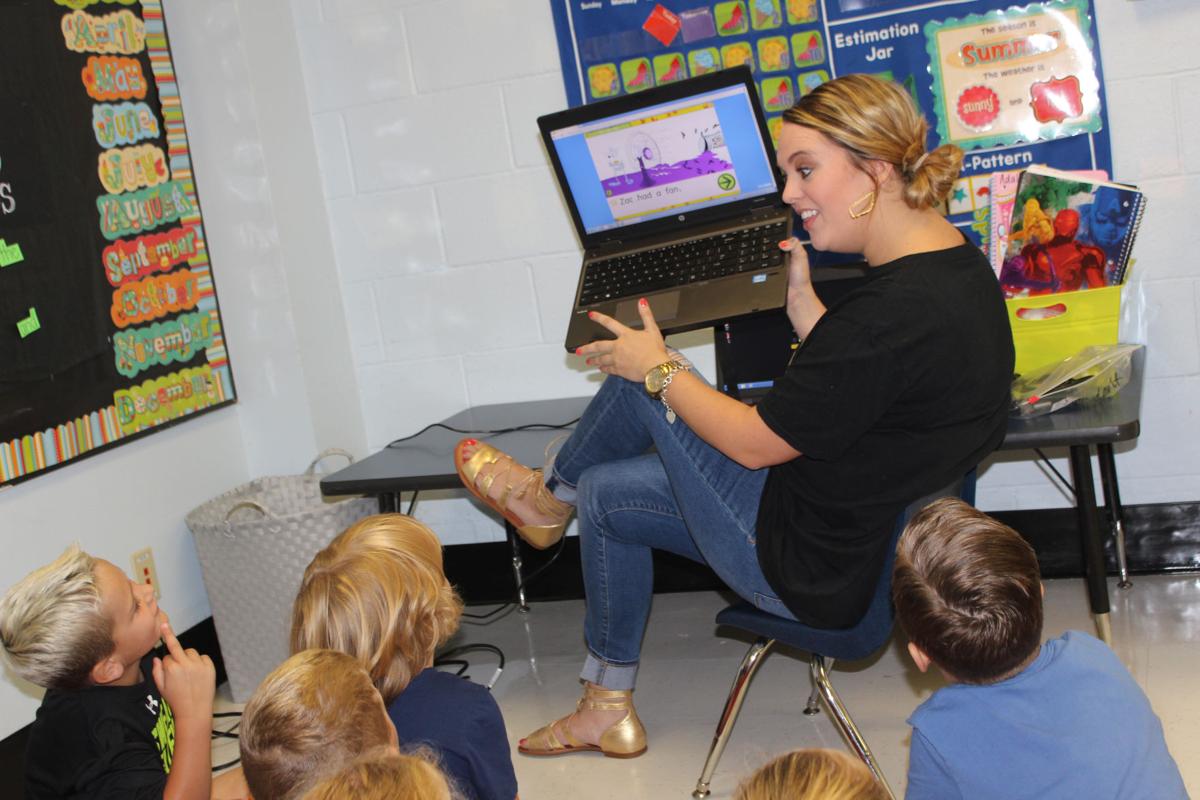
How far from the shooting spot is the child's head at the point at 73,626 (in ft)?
5.79

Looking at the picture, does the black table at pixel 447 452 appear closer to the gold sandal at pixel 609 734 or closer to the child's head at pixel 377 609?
the gold sandal at pixel 609 734

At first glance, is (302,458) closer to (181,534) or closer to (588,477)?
(181,534)

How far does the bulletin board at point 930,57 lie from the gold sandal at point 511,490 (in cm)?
101

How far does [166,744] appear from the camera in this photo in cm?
188

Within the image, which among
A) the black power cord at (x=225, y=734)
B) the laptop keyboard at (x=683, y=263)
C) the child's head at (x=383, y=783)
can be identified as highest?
the laptop keyboard at (x=683, y=263)

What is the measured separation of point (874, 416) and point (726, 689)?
104 centimetres

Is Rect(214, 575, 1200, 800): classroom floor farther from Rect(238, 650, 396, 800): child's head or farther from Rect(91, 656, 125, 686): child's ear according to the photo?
Rect(238, 650, 396, 800): child's head

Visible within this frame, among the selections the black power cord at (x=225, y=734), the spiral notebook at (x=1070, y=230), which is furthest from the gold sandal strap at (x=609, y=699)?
the spiral notebook at (x=1070, y=230)

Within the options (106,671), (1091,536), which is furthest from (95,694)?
(1091,536)

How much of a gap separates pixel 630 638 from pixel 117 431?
49.0 inches

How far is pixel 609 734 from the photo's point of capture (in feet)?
7.61

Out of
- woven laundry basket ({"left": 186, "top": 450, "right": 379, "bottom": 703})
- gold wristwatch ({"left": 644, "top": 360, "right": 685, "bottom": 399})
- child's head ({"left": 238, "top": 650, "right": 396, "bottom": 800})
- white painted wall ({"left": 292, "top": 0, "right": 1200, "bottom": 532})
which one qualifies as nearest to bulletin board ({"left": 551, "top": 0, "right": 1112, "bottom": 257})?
white painted wall ({"left": 292, "top": 0, "right": 1200, "bottom": 532})

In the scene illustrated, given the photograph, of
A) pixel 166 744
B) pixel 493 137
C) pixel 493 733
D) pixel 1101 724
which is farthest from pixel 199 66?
pixel 1101 724

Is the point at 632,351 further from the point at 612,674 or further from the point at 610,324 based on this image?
the point at 612,674
